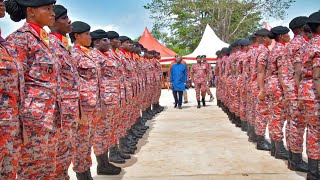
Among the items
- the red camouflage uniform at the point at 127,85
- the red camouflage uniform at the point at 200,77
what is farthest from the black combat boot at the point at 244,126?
the red camouflage uniform at the point at 200,77

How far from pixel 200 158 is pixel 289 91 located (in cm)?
156

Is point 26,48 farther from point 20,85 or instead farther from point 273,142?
point 273,142

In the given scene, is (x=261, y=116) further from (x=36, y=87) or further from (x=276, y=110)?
(x=36, y=87)

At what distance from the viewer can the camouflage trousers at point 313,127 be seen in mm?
3858

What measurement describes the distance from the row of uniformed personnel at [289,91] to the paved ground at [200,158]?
28cm

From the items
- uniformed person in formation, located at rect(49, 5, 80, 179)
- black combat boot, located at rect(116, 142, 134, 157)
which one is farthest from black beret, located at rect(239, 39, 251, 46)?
uniformed person in formation, located at rect(49, 5, 80, 179)

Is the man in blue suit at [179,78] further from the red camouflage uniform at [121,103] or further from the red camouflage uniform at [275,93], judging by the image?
the red camouflage uniform at [275,93]

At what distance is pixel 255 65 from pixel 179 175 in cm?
233

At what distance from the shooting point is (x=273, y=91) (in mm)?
5090

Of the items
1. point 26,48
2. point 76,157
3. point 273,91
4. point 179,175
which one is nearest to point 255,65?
point 273,91

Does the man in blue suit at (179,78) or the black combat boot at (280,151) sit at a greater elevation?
the man in blue suit at (179,78)

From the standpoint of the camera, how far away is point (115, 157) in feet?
17.3

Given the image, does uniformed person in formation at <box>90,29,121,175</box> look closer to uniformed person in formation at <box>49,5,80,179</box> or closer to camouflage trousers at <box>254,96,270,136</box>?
uniformed person in formation at <box>49,5,80,179</box>

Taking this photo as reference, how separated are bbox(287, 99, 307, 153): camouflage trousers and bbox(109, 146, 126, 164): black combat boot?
7.24 ft
